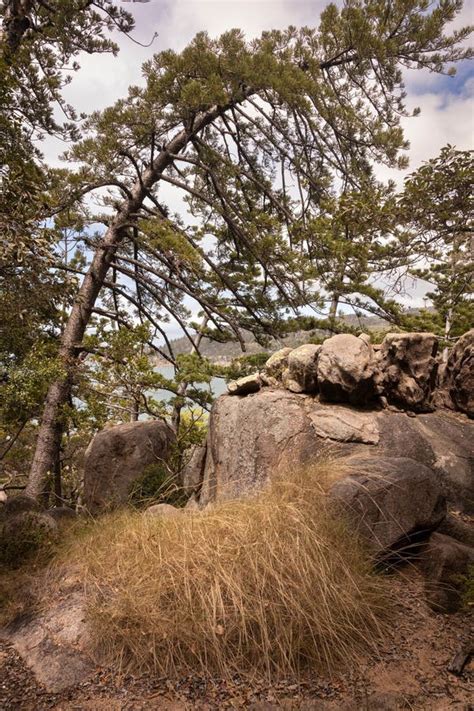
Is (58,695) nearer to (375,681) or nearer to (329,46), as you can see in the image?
(375,681)

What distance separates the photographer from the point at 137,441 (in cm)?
889

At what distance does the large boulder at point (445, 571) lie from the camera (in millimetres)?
4199

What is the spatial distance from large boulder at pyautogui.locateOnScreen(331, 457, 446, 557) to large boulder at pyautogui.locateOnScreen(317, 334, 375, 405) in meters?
1.73

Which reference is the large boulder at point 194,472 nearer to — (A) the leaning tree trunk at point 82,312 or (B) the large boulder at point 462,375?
(A) the leaning tree trunk at point 82,312

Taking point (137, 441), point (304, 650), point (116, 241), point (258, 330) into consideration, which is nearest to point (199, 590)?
point (304, 650)

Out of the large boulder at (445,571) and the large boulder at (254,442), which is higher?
the large boulder at (254,442)

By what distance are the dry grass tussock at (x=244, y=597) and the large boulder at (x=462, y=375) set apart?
3421 mm

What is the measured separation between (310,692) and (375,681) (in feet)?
1.67

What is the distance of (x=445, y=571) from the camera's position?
440cm

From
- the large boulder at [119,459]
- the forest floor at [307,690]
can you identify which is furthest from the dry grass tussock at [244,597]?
the large boulder at [119,459]

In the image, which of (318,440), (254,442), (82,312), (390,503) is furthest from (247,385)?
(82,312)

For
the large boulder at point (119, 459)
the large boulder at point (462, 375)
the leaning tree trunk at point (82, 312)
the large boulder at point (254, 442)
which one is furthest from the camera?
the leaning tree trunk at point (82, 312)

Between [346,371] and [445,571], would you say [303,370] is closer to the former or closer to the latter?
[346,371]

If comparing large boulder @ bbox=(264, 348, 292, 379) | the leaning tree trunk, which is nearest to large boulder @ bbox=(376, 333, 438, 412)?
large boulder @ bbox=(264, 348, 292, 379)
